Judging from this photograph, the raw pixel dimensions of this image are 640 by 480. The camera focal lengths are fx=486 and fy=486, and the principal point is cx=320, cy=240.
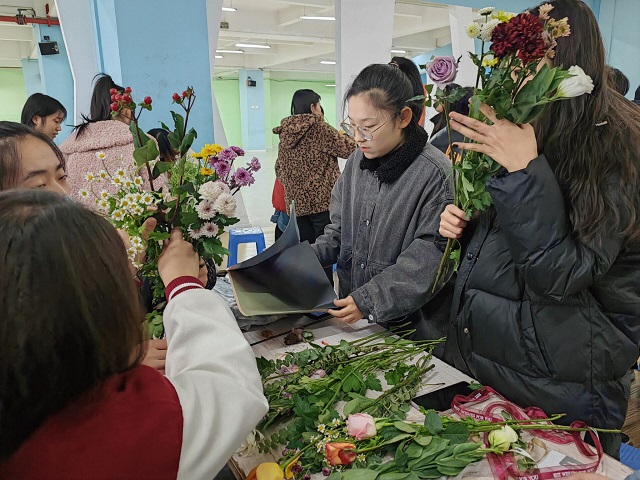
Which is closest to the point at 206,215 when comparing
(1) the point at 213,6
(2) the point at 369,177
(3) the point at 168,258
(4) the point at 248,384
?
(3) the point at 168,258

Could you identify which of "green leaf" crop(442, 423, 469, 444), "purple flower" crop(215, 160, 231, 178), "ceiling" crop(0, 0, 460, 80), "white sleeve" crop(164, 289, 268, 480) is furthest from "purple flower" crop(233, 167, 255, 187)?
"ceiling" crop(0, 0, 460, 80)

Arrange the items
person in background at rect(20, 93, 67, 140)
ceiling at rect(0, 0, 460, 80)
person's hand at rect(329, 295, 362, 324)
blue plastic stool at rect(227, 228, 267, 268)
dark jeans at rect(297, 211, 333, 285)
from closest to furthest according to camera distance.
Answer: person's hand at rect(329, 295, 362, 324), person in background at rect(20, 93, 67, 140), dark jeans at rect(297, 211, 333, 285), blue plastic stool at rect(227, 228, 267, 268), ceiling at rect(0, 0, 460, 80)

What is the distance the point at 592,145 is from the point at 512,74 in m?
0.23

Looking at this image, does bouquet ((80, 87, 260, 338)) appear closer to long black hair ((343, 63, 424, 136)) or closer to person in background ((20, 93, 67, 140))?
long black hair ((343, 63, 424, 136))

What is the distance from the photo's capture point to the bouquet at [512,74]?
88cm

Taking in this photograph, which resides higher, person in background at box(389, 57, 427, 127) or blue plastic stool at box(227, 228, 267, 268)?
person in background at box(389, 57, 427, 127)

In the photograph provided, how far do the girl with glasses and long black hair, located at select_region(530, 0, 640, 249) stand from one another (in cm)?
43

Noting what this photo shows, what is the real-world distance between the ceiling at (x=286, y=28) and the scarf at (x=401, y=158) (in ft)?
16.3

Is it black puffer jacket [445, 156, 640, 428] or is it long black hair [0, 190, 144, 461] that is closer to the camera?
long black hair [0, 190, 144, 461]

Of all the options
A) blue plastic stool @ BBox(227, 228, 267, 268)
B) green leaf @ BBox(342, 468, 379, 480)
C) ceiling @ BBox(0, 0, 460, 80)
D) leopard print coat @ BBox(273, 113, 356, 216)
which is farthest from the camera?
ceiling @ BBox(0, 0, 460, 80)

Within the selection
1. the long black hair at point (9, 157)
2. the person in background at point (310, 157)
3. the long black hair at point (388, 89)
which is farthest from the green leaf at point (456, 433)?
the person in background at point (310, 157)

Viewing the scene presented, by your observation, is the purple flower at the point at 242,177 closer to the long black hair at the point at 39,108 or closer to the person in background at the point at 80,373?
the person in background at the point at 80,373

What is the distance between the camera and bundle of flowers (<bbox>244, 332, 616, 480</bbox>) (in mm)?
826

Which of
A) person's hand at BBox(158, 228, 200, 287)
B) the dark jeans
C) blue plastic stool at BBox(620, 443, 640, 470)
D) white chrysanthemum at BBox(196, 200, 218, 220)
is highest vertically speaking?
white chrysanthemum at BBox(196, 200, 218, 220)
